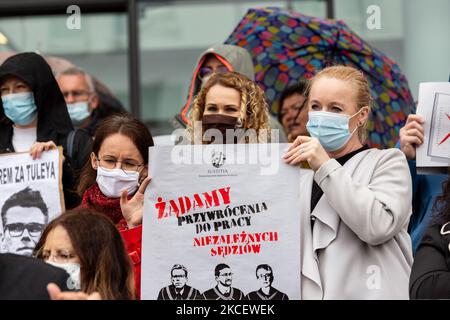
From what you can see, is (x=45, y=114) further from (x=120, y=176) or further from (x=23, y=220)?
(x=120, y=176)

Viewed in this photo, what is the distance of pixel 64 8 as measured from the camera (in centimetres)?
1005

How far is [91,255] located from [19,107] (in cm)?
189

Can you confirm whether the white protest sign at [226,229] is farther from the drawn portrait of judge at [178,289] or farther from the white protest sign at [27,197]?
the white protest sign at [27,197]

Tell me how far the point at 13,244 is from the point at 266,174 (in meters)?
1.39

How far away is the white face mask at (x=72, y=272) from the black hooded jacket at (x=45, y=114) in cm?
165

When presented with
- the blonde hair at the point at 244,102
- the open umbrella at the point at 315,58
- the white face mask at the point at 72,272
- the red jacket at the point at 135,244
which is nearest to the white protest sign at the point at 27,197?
the red jacket at the point at 135,244

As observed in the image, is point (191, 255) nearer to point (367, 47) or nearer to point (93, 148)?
point (93, 148)

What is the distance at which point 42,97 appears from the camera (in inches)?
238

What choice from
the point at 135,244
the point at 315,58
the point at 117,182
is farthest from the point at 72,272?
the point at 315,58

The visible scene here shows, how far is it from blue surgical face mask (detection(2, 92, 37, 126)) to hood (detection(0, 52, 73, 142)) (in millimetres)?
50

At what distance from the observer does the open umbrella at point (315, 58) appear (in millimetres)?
7039
